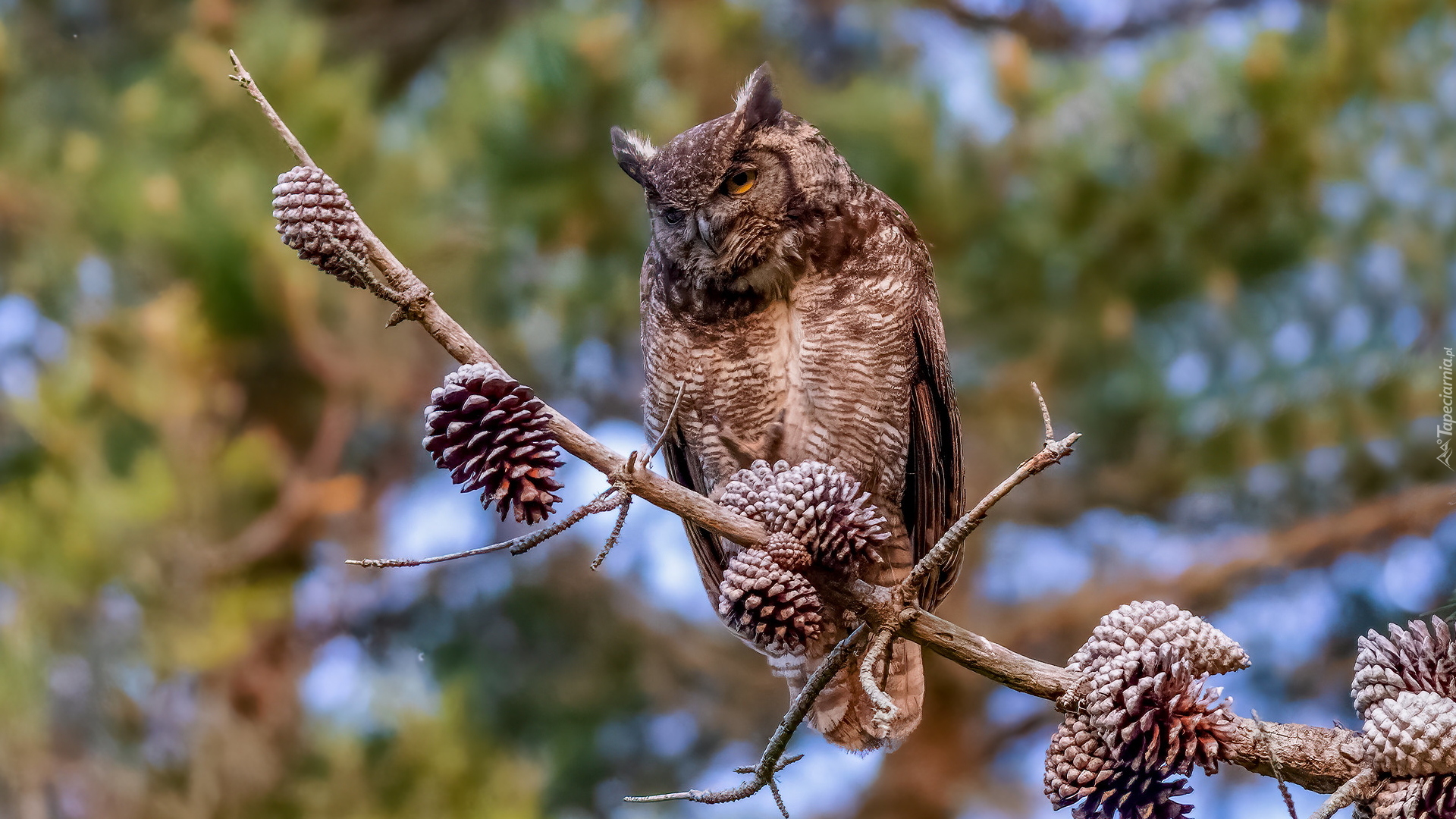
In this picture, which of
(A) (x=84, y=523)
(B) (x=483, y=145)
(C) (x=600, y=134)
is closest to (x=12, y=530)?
(A) (x=84, y=523)

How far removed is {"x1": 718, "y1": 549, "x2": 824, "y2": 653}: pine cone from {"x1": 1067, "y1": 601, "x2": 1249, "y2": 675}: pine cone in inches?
8.7

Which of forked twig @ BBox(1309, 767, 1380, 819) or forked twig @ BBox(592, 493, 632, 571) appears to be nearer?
forked twig @ BBox(1309, 767, 1380, 819)

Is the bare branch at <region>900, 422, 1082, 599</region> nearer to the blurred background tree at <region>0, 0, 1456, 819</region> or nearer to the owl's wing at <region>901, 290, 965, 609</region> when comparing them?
the owl's wing at <region>901, 290, 965, 609</region>

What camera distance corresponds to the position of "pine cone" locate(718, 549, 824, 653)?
0.92 meters

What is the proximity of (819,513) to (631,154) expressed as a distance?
512 mm

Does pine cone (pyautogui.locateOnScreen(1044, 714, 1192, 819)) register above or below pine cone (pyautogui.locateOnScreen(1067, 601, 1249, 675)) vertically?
below

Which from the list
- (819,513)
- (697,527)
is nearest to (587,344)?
(697,527)

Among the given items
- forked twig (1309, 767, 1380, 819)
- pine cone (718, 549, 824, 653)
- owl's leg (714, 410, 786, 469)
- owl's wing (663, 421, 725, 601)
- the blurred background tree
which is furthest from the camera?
the blurred background tree

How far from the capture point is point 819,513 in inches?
37.9

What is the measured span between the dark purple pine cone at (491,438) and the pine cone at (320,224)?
0.41 ft

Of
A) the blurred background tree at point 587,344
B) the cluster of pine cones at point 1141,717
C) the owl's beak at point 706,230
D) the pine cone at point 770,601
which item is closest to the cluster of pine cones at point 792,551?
the pine cone at point 770,601

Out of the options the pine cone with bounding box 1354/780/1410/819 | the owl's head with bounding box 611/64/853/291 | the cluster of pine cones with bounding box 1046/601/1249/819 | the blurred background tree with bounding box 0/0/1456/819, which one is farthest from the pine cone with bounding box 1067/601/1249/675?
the blurred background tree with bounding box 0/0/1456/819

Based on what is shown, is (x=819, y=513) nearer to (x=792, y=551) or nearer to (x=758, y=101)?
(x=792, y=551)

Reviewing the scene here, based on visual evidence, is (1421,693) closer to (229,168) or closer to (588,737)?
(229,168)
